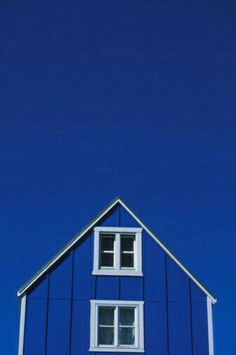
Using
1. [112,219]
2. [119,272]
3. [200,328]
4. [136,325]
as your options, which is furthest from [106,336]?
[112,219]

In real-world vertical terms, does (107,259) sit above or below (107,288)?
above

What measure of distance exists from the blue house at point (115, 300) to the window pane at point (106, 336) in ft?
0.11

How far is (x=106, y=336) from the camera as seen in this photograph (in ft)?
75.7

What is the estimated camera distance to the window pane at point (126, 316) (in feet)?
76.7

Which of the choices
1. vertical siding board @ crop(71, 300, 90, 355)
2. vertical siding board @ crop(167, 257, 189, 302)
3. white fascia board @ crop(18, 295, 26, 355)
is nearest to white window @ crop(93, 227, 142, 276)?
vertical siding board @ crop(167, 257, 189, 302)

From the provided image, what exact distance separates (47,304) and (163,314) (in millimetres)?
4077

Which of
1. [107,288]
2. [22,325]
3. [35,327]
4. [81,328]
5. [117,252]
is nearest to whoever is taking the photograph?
[22,325]

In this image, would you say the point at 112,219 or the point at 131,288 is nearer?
the point at 131,288

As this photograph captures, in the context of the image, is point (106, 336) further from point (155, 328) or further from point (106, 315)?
point (155, 328)

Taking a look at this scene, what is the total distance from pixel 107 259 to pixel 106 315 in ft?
6.84

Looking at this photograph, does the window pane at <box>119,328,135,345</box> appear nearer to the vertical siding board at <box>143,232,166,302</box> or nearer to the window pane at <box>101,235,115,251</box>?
the vertical siding board at <box>143,232,166,302</box>

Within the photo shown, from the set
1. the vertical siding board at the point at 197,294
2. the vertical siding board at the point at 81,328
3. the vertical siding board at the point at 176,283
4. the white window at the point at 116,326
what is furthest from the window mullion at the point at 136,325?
the vertical siding board at the point at 197,294

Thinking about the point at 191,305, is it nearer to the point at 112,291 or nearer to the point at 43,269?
the point at 112,291

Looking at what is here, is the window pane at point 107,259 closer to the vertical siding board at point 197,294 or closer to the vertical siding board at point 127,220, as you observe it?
the vertical siding board at point 127,220
